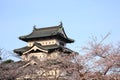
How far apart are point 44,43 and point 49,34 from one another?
115cm

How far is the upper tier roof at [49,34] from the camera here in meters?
34.1

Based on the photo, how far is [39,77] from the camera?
1834 cm

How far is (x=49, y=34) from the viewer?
1345 inches

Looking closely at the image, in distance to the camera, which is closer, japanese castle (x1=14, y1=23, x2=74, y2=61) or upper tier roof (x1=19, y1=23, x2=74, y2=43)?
japanese castle (x1=14, y1=23, x2=74, y2=61)

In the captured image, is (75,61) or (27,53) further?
(27,53)

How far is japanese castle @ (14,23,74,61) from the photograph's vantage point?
32844 mm

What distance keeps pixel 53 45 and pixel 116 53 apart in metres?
19.0

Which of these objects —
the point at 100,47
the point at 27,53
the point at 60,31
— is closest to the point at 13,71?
the point at 100,47

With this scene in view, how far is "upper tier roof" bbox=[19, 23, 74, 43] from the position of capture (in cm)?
3412

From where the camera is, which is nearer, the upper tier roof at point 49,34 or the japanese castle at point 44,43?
the japanese castle at point 44,43

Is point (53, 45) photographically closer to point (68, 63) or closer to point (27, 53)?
point (27, 53)

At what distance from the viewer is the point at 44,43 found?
34156mm

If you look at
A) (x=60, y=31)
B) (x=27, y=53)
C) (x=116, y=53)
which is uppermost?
(x=60, y=31)

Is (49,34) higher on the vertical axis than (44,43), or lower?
higher
